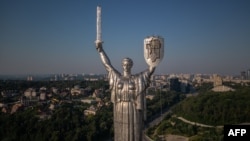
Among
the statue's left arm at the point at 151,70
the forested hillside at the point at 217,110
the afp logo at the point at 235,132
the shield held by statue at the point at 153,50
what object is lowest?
the forested hillside at the point at 217,110

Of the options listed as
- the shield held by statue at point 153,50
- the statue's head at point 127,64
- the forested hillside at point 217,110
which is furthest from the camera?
the forested hillside at point 217,110

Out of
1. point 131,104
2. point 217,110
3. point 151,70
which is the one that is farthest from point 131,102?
point 217,110

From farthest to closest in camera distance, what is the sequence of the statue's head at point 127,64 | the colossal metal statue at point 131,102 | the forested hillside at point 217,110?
the forested hillside at point 217,110 < the statue's head at point 127,64 < the colossal metal statue at point 131,102

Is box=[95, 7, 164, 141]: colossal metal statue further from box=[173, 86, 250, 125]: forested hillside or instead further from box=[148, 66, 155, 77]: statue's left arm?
box=[173, 86, 250, 125]: forested hillside

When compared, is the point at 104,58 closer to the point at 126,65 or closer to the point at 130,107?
the point at 126,65

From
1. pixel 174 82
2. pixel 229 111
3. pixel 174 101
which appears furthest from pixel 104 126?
pixel 174 82

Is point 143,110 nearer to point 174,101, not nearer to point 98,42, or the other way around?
point 98,42

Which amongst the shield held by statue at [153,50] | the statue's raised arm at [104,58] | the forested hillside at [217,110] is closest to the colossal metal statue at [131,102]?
the shield held by statue at [153,50]

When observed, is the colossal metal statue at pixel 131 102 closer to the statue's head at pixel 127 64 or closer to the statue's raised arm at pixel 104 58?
the statue's head at pixel 127 64

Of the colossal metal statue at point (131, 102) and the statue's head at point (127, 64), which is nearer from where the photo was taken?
the colossal metal statue at point (131, 102)
